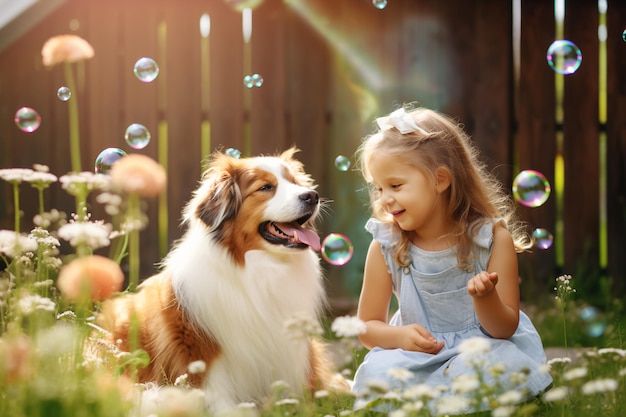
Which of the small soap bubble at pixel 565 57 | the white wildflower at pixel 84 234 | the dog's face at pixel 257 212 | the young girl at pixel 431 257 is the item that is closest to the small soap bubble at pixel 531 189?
the young girl at pixel 431 257

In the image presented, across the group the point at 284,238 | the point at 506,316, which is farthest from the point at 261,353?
the point at 506,316

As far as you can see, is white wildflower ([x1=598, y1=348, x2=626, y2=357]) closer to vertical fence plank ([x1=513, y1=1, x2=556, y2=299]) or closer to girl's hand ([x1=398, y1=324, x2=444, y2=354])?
girl's hand ([x1=398, y1=324, x2=444, y2=354])

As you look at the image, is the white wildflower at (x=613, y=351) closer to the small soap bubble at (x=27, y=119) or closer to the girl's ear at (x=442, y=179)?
the girl's ear at (x=442, y=179)

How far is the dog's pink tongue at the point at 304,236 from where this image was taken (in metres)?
3.12

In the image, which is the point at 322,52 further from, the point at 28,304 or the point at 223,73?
the point at 28,304

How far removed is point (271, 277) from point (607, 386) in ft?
5.56

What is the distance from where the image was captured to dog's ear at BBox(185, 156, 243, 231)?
10.3 feet

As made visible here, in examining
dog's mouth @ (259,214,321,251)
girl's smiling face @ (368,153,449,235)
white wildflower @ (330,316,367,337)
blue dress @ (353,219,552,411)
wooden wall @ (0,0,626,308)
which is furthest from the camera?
wooden wall @ (0,0,626,308)

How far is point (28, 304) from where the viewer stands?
1.97 metres

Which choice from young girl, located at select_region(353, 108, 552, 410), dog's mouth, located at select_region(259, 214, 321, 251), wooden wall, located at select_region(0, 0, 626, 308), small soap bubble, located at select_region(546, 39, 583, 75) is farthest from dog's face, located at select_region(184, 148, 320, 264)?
wooden wall, located at select_region(0, 0, 626, 308)

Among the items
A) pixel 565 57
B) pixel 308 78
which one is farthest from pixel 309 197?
pixel 308 78

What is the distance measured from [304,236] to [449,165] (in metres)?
0.64

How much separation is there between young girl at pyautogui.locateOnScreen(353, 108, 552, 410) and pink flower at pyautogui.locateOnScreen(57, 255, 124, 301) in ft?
3.31

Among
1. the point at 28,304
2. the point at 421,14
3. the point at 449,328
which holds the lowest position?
the point at 449,328
